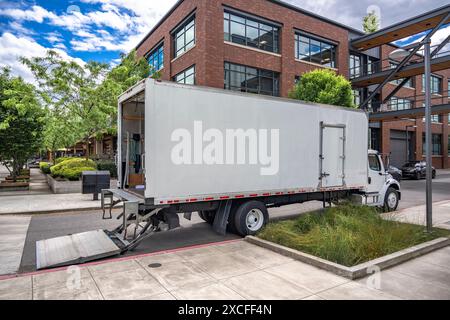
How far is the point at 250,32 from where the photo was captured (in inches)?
937

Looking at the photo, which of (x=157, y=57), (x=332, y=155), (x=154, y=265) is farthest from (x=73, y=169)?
(x=157, y=57)

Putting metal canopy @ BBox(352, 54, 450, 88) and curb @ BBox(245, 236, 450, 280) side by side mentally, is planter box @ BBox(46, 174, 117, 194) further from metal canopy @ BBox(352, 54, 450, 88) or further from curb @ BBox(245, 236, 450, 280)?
metal canopy @ BBox(352, 54, 450, 88)

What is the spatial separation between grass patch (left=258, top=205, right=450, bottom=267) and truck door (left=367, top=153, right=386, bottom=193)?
2898 millimetres

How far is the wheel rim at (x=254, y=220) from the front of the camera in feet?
27.6

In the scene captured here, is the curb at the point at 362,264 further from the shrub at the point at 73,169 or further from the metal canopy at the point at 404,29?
the metal canopy at the point at 404,29

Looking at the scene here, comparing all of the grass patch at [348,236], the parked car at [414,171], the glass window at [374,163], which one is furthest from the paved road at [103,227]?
the parked car at [414,171]

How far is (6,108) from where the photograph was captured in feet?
60.1

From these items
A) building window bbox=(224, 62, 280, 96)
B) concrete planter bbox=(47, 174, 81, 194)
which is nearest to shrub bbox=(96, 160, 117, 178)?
concrete planter bbox=(47, 174, 81, 194)

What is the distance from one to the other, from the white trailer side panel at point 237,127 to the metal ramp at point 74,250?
1465 mm

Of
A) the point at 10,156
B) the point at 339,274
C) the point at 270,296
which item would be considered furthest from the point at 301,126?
the point at 10,156

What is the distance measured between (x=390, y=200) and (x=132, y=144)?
9.56 metres

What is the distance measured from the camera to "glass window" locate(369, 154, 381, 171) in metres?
11.4

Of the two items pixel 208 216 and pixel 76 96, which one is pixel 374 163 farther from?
pixel 76 96

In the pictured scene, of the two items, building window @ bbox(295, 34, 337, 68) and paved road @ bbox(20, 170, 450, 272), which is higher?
building window @ bbox(295, 34, 337, 68)
